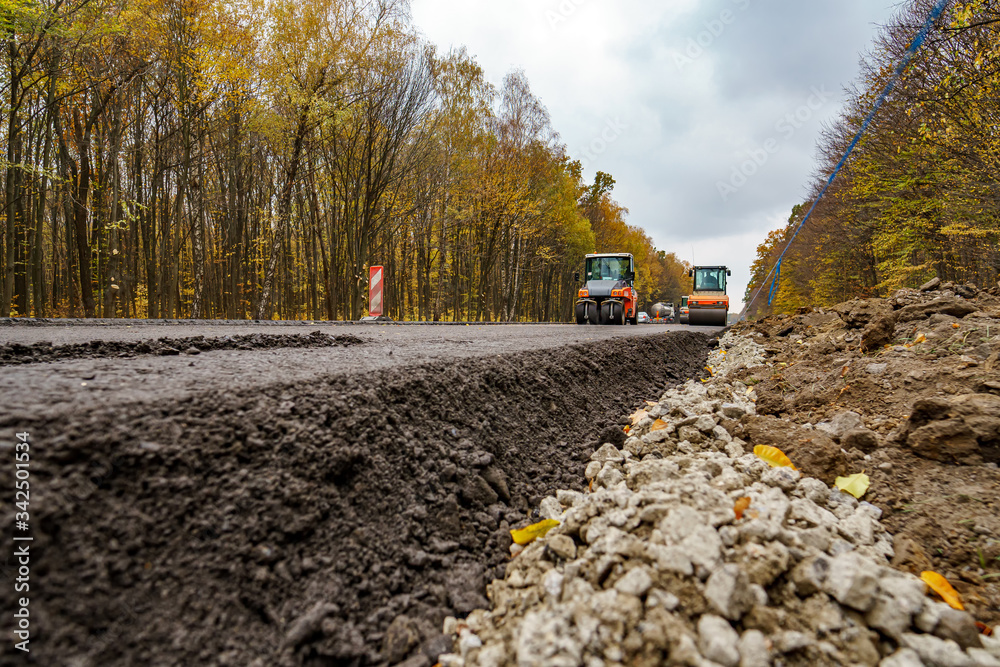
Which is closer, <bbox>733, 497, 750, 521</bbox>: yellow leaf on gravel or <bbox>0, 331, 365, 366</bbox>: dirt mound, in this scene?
<bbox>733, 497, 750, 521</bbox>: yellow leaf on gravel

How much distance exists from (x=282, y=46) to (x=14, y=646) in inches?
639

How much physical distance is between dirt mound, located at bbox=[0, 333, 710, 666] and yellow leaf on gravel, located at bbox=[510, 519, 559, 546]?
0.22ft

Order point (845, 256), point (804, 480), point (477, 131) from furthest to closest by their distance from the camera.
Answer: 1. point (845, 256)
2. point (477, 131)
3. point (804, 480)

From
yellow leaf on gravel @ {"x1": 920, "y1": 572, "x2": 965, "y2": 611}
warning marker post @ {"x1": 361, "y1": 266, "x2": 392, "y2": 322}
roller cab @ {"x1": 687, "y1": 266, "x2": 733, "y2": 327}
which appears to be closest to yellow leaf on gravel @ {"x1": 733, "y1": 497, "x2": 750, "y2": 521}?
yellow leaf on gravel @ {"x1": 920, "y1": 572, "x2": 965, "y2": 611}

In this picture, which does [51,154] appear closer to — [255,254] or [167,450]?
[255,254]

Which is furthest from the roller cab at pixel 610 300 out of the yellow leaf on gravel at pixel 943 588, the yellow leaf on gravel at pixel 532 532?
the yellow leaf on gravel at pixel 943 588

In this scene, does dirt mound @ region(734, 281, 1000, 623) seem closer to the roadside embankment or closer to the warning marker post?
the roadside embankment

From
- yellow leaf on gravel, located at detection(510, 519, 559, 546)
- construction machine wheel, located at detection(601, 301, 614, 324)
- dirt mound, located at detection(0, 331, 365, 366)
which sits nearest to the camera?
yellow leaf on gravel, located at detection(510, 519, 559, 546)

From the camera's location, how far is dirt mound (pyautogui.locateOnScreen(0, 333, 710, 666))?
39.4 inches

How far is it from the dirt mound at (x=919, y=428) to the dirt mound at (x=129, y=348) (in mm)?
3595

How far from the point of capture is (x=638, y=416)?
132 inches

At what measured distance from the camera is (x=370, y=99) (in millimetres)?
15922

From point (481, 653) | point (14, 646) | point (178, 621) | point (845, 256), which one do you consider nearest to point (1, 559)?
point (14, 646)

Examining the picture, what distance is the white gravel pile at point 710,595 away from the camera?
1115 millimetres
